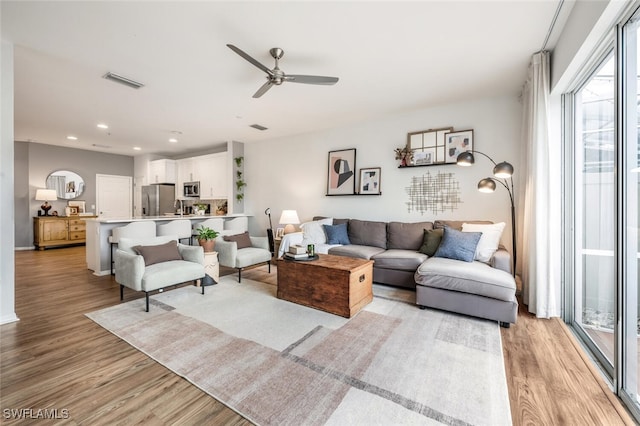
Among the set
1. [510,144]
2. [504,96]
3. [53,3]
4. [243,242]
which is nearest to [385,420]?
[243,242]

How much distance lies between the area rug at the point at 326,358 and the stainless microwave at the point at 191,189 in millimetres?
4751

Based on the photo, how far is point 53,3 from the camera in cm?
208

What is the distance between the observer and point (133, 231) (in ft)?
13.8

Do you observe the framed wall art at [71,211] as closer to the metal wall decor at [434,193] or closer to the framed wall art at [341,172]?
the framed wall art at [341,172]

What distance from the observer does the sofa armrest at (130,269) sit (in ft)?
9.43

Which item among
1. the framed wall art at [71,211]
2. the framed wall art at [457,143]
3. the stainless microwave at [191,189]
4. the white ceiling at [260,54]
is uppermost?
the white ceiling at [260,54]

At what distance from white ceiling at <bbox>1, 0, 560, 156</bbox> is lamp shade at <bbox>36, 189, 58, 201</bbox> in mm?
2924

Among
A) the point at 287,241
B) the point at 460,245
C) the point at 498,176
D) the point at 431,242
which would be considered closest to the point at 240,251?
the point at 287,241

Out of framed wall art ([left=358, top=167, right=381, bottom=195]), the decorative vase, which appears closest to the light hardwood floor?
the decorative vase

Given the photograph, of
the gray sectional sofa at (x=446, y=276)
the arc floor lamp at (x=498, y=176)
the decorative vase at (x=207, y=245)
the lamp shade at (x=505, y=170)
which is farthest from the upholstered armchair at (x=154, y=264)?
the lamp shade at (x=505, y=170)

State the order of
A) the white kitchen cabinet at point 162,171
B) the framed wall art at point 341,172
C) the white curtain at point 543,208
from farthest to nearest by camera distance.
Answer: the white kitchen cabinet at point 162,171, the framed wall art at point 341,172, the white curtain at point 543,208

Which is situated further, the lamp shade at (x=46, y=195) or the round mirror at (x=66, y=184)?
the round mirror at (x=66, y=184)

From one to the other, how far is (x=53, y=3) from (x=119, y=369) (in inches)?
111

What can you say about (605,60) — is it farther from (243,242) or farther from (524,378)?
(243,242)
